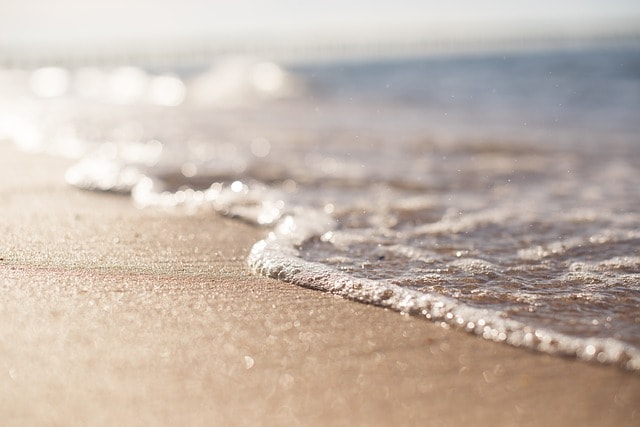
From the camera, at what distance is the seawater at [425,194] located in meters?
2.32

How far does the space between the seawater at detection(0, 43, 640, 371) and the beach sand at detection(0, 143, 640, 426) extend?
180mm

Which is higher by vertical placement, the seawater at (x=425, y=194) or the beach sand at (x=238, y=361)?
the seawater at (x=425, y=194)

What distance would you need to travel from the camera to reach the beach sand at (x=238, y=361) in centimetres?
156

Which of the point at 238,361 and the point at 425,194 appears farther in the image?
the point at 425,194

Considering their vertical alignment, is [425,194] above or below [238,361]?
above

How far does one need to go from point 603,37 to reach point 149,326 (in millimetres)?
35272

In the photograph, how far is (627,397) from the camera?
1.66 metres

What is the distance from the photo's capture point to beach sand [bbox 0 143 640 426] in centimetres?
156

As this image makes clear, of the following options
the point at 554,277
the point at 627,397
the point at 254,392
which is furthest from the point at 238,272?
the point at 627,397

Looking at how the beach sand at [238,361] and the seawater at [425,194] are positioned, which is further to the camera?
the seawater at [425,194]

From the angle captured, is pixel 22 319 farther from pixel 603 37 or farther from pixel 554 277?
pixel 603 37

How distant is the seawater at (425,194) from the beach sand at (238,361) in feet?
0.59

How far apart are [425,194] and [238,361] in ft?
9.05

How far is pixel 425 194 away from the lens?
14.2ft
